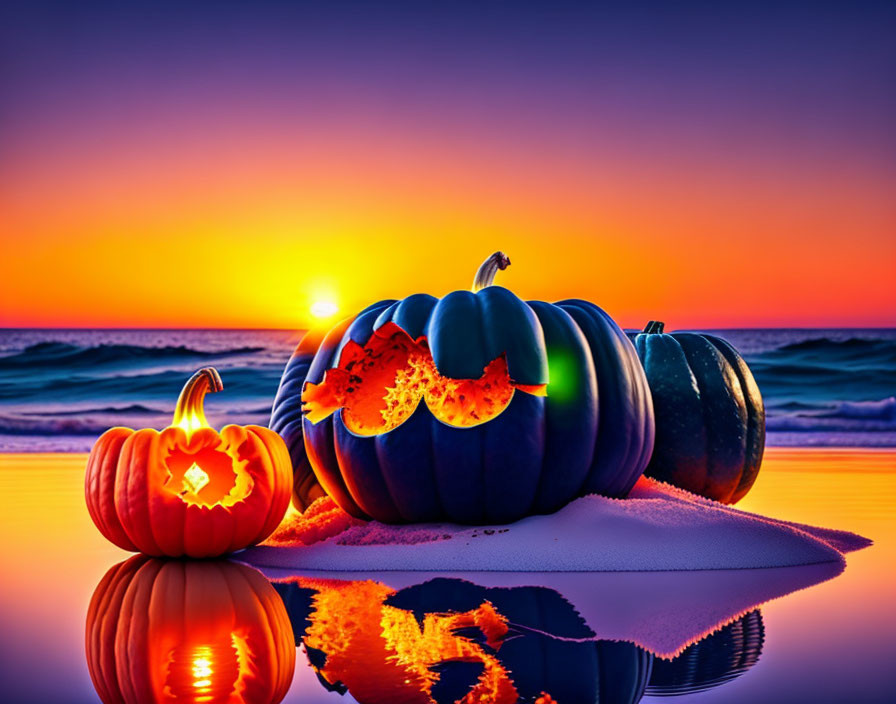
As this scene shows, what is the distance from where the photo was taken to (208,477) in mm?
4289

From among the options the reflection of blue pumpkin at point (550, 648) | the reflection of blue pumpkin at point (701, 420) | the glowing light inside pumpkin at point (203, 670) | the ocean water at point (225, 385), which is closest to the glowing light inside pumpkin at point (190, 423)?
the reflection of blue pumpkin at point (550, 648)

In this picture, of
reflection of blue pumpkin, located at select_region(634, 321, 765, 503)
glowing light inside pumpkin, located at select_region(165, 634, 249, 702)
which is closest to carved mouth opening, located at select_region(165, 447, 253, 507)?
glowing light inside pumpkin, located at select_region(165, 634, 249, 702)

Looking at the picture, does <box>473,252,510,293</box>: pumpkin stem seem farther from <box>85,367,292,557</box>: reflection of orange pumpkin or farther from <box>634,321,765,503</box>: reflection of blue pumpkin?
<box>85,367,292,557</box>: reflection of orange pumpkin

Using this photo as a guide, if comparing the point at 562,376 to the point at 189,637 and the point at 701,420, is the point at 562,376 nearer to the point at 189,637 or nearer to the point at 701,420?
the point at 701,420

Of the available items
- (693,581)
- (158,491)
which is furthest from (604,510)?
(158,491)

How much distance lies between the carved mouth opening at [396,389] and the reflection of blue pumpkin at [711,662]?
1688 mm

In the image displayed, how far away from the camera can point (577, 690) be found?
2377 millimetres

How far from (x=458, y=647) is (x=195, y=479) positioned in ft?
6.18

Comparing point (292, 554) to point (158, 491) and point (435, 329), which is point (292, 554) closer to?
point (158, 491)

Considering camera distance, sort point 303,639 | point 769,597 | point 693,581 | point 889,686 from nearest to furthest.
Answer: point 889,686
point 303,639
point 769,597
point 693,581

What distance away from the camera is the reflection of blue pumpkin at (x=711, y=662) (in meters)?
2.48

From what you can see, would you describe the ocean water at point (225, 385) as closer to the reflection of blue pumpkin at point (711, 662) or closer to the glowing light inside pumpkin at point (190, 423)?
the glowing light inside pumpkin at point (190, 423)

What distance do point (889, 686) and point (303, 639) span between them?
5.16ft

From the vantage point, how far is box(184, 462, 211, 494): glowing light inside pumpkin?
166 inches
